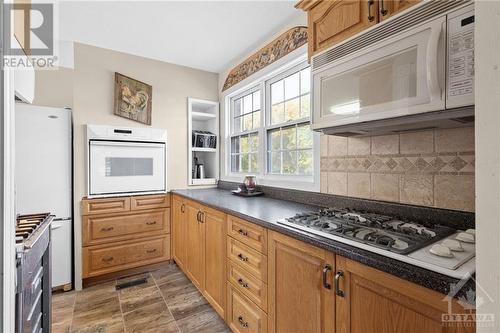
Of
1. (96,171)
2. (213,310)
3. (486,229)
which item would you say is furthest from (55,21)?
(486,229)

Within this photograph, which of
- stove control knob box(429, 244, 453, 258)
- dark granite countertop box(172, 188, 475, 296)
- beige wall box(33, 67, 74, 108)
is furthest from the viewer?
beige wall box(33, 67, 74, 108)

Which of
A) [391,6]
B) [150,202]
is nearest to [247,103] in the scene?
[150,202]

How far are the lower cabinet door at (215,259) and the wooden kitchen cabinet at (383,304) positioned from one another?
1.02 m

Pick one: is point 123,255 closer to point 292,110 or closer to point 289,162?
point 289,162

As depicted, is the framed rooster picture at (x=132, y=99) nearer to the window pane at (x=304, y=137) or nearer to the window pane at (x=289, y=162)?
the window pane at (x=289, y=162)

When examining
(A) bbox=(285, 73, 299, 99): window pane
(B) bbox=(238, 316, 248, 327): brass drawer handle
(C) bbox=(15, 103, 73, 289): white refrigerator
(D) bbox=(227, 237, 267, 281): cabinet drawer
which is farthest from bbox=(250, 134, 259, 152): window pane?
(C) bbox=(15, 103, 73, 289): white refrigerator

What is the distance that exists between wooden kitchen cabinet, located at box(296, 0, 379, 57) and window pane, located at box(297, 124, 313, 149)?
76 cm

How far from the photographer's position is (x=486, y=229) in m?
0.48

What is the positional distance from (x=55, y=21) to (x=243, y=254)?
2.61m

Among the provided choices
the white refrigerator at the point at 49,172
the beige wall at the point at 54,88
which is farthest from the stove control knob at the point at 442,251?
the beige wall at the point at 54,88

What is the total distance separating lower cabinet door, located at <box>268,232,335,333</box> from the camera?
1027 millimetres

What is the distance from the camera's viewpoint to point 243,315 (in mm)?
1597

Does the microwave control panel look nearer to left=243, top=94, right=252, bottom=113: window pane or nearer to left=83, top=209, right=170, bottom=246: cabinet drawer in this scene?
left=243, top=94, right=252, bottom=113: window pane

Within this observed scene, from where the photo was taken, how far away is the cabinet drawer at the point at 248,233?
1422mm
